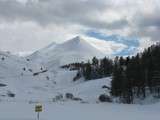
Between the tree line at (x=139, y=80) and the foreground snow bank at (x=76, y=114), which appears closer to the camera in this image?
the foreground snow bank at (x=76, y=114)

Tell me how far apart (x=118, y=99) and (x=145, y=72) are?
58.2ft

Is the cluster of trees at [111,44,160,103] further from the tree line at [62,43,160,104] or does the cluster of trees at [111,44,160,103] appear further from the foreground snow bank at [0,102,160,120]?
the foreground snow bank at [0,102,160,120]

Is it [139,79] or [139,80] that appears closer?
[139,79]

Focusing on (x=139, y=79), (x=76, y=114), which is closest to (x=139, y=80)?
(x=139, y=79)

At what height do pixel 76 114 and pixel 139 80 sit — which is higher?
pixel 139 80

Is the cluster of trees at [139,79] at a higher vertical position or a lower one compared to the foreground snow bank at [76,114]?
higher

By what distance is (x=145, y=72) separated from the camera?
98.4m

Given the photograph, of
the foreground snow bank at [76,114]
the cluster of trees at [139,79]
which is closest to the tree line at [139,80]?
the cluster of trees at [139,79]

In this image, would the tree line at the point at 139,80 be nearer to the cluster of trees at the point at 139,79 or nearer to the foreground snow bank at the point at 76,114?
the cluster of trees at the point at 139,79

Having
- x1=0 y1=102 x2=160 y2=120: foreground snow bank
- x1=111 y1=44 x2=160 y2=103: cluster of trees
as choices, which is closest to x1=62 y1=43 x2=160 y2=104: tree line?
x1=111 y1=44 x2=160 y2=103: cluster of trees

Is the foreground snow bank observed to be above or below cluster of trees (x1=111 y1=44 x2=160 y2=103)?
below

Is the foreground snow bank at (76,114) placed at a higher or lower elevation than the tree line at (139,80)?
lower

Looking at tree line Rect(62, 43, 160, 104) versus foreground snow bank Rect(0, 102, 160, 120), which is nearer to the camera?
foreground snow bank Rect(0, 102, 160, 120)

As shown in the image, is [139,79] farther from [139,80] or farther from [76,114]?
[76,114]
